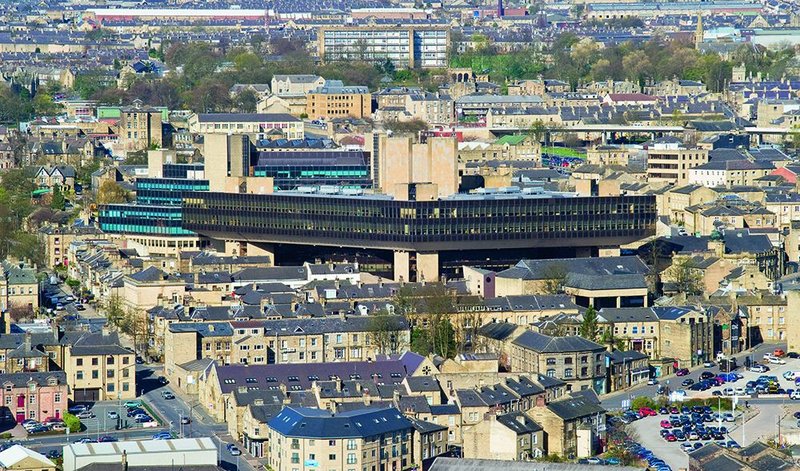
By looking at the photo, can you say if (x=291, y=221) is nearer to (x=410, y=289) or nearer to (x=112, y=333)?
(x=410, y=289)

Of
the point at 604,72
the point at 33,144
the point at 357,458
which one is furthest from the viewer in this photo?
the point at 604,72

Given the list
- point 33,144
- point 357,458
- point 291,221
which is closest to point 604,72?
point 33,144

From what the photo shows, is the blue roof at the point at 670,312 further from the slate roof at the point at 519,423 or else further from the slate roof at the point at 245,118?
the slate roof at the point at 245,118

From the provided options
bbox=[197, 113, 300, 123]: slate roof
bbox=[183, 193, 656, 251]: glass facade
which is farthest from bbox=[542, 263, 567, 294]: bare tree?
bbox=[197, 113, 300, 123]: slate roof

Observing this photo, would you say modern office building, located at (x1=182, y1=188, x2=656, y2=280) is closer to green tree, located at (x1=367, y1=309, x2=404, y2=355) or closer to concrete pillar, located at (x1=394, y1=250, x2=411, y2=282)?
concrete pillar, located at (x1=394, y1=250, x2=411, y2=282)

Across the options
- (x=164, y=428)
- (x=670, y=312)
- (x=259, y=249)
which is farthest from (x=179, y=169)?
(x=164, y=428)

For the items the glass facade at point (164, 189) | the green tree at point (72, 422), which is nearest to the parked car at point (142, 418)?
the green tree at point (72, 422)

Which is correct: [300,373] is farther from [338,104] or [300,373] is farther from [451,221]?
[338,104]
